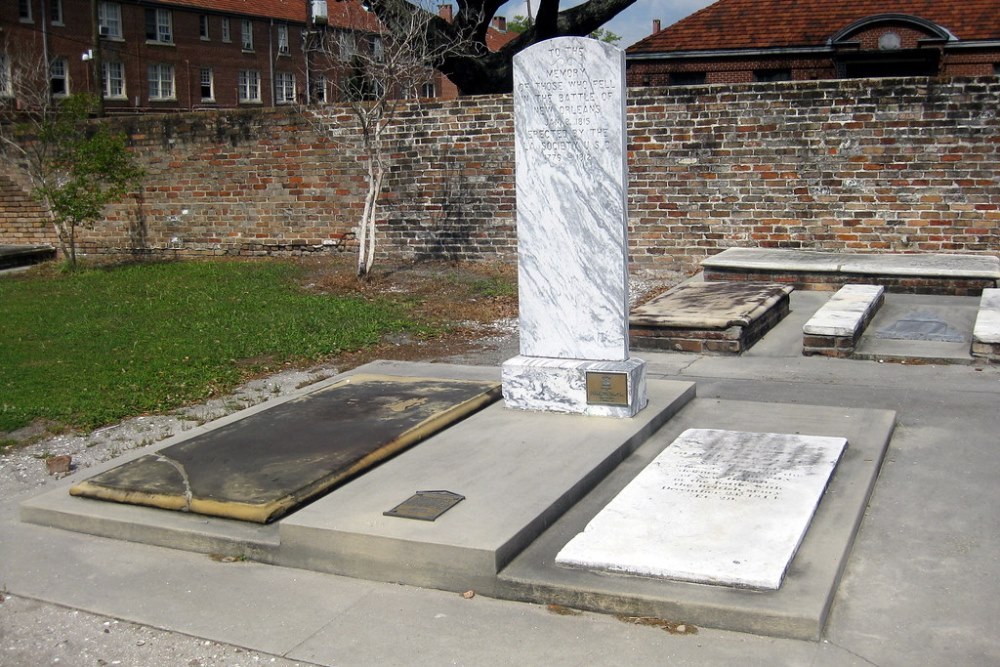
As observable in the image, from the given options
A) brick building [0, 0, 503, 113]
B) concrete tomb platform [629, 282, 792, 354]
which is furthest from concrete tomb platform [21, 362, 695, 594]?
brick building [0, 0, 503, 113]

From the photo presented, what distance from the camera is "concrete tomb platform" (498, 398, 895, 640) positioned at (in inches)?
142

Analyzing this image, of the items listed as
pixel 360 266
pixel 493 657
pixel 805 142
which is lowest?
pixel 493 657

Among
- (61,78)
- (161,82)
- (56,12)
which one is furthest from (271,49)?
(61,78)

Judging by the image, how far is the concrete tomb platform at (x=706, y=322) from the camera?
8336 millimetres

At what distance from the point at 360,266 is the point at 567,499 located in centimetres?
861

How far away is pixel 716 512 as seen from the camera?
4430mm

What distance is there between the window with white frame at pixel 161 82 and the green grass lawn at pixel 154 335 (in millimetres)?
31886

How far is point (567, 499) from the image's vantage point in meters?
4.71

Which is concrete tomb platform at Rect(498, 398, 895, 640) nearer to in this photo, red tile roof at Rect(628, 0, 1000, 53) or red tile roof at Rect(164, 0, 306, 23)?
red tile roof at Rect(628, 0, 1000, 53)

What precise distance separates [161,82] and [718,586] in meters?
44.4

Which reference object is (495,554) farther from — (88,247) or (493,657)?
(88,247)

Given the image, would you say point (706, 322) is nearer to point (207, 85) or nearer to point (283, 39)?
point (207, 85)

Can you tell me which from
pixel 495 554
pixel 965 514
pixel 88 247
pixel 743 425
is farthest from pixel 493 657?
pixel 88 247

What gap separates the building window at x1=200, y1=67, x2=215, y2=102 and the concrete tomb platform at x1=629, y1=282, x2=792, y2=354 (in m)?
40.2
